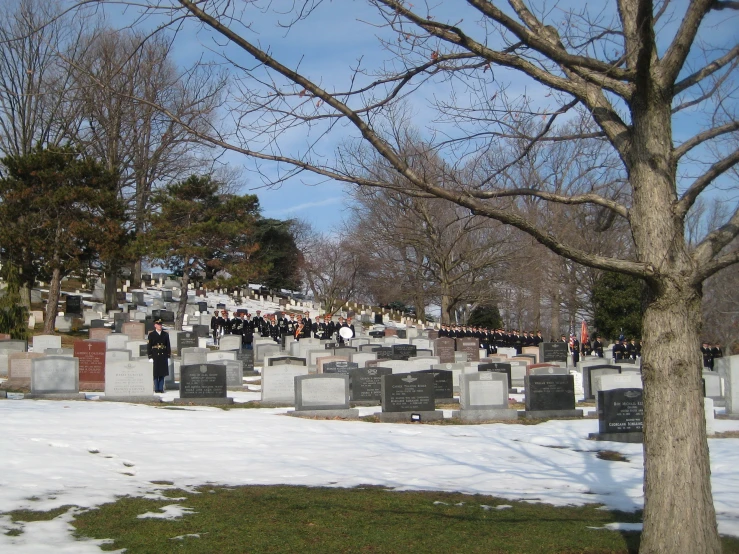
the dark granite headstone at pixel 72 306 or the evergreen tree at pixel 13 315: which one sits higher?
the dark granite headstone at pixel 72 306

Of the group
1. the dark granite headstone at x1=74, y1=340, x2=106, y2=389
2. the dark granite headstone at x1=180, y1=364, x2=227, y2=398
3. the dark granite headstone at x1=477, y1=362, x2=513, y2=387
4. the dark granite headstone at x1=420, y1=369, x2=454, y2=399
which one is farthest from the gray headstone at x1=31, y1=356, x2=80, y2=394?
the dark granite headstone at x1=477, y1=362, x2=513, y2=387

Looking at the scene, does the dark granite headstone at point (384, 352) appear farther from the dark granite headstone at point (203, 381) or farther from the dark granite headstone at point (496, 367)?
the dark granite headstone at point (203, 381)

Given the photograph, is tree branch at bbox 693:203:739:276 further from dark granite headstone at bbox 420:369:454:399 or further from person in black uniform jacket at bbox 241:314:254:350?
person in black uniform jacket at bbox 241:314:254:350

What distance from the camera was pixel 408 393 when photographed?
15438 millimetres

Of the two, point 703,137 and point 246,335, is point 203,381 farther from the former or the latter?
point 246,335

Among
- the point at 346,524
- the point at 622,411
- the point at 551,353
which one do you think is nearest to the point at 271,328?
the point at 551,353

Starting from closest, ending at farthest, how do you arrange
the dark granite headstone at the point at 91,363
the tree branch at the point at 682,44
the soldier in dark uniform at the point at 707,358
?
the tree branch at the point at 682,44 → the dark granite headstone at the point at 91,363 → the soldier in dark uniform at the point at 707,358

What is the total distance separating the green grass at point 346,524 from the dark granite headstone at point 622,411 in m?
5.29

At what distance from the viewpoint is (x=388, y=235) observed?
136 feet

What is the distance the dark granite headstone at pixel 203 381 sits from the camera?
670 inches

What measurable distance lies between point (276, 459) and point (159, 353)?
8.47 meters

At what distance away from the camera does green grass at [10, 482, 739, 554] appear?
6.29 meters

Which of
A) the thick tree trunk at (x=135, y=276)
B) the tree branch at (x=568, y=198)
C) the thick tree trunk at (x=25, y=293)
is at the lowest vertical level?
the tree branch at (x=568, y=198)

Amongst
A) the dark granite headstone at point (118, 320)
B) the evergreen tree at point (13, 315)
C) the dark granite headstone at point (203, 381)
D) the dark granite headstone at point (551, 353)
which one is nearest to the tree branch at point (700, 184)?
the dark granite headstone at point (203, 381)
